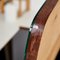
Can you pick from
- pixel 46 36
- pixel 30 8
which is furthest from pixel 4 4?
pixel 46 36

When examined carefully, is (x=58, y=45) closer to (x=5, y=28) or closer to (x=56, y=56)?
(x=56, y=56)

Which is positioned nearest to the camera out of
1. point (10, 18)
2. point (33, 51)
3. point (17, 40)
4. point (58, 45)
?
point (33, 51)

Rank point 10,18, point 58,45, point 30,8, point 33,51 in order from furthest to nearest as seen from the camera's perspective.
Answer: point 30,8
point 10,18
point 58,45
point 33,51

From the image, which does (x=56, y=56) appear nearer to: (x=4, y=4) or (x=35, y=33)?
(x=35, y=33)

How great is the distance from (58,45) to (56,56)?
5cm

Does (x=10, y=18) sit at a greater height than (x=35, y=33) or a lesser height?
lesser

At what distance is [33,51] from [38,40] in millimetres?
25

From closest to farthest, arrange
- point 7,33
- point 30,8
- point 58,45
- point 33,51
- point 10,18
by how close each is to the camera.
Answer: point 33,51
point 58,45
point 7,33
point 10,18
point 30,8

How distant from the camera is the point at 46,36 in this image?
369 mm

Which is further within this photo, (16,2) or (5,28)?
(16,2)

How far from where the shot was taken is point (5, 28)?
1.05 m

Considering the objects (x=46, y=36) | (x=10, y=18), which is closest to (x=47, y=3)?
(x=46, y=36)

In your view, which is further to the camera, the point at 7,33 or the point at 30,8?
the point at 30,8

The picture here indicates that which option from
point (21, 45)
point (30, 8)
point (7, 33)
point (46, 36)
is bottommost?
point (21, 45)
